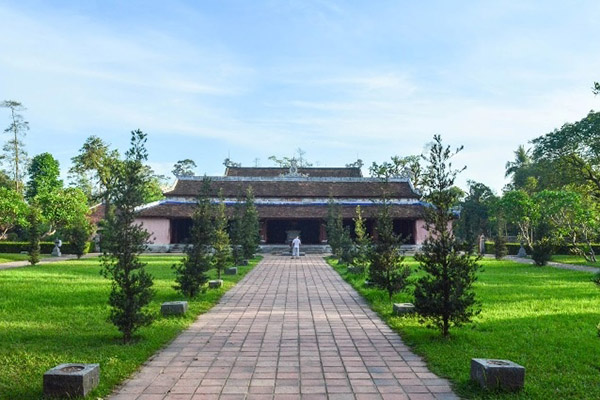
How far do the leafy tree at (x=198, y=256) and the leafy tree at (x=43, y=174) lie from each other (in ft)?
95.3

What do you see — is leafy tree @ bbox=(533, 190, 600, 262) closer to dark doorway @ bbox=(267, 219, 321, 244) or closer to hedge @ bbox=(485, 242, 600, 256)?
hedge @ bbox=(485, 242, 600, 256)

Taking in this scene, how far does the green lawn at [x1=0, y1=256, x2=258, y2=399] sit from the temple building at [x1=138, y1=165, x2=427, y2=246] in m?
21.9

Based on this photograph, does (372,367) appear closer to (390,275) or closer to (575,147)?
(390,275)

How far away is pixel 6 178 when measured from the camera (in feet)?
147

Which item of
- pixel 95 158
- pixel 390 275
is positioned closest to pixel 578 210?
pixel 390 275

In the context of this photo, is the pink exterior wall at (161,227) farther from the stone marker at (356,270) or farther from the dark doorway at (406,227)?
the stone marker at (356,270)

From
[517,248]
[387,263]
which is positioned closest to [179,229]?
[517,248]

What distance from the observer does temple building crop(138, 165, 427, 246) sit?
35.5m

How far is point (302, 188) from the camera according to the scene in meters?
39.2

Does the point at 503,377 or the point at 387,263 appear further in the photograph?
the point at 387,263

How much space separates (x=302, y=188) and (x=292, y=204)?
2.33 metres

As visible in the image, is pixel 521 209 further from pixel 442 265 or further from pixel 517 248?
pixel 442 265

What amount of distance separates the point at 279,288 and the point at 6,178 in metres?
39.7

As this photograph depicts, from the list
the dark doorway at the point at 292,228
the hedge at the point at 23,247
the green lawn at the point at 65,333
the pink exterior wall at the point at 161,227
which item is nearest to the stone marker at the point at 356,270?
the green lawn at the point at 65,333
